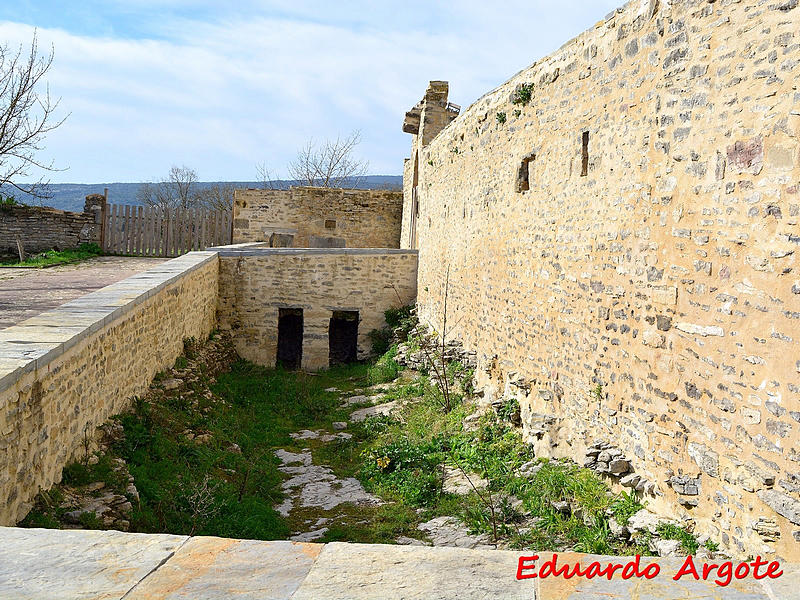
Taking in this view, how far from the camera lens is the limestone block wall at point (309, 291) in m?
13.8

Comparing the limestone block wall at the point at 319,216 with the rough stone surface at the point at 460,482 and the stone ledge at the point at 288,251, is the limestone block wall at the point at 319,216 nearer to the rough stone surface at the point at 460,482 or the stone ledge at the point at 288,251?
the stone ledge at the point at 288,251

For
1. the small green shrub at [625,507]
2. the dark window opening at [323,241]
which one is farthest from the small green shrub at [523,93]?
the dark window opening at [323,241]

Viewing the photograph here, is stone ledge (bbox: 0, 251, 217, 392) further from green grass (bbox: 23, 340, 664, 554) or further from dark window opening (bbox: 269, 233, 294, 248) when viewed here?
dark window opening (bbox: 269, 233, 294, 248)

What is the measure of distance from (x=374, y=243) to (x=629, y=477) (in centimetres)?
1441

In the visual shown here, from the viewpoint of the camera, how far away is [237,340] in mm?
13773

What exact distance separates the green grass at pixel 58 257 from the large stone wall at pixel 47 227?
0.77 feet

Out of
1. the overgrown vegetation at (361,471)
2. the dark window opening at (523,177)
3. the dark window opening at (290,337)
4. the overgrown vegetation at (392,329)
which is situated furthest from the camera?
the dark window opening at (290,337)

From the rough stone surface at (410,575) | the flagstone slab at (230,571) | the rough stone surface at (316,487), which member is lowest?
the rough stone surface at (316,487)

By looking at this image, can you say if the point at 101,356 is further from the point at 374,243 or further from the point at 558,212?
the point at 374,243

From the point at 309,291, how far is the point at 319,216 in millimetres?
5209

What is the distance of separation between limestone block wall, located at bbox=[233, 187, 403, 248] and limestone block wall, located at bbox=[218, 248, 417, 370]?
4606 millimetres

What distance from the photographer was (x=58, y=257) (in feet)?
52.3

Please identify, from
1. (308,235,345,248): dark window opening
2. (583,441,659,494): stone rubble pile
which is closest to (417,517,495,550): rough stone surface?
(583,441,659,494): stone rubble pile

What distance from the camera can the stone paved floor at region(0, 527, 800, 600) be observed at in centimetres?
221
